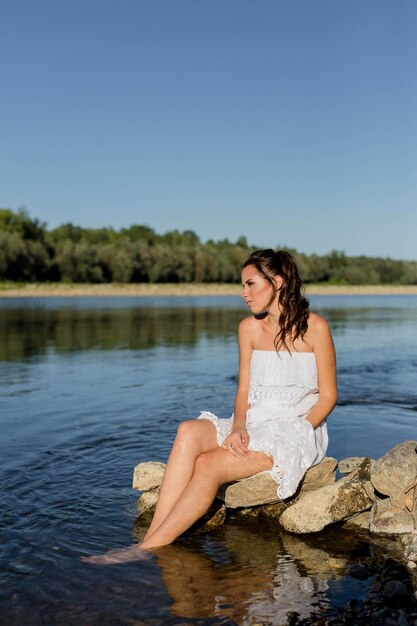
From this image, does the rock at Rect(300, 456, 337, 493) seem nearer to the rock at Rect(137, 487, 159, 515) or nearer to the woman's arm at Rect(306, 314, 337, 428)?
the woman's arm at Rect(306, 314, 337, 428)

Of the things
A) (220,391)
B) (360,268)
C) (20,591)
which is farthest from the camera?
(360,268)

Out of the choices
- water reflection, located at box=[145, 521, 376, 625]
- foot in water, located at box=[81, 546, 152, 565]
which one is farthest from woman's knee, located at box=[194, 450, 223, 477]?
foot in water, located at box=[81, 546, 152, 565]

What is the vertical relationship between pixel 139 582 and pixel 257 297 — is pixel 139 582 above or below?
below

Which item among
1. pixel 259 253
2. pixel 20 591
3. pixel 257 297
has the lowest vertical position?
pixel 20 591

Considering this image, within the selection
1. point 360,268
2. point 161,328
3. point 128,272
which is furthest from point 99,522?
point 360,268

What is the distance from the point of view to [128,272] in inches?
3745

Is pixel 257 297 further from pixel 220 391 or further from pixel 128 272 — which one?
pixel 128 272

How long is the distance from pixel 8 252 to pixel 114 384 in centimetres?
6970

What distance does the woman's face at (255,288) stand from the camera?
5.38m

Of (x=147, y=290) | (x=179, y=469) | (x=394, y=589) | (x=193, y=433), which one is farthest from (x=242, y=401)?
(x=147, y=290)

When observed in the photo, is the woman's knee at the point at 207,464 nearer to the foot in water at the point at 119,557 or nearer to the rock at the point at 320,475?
the foot in water at the point at 119,557

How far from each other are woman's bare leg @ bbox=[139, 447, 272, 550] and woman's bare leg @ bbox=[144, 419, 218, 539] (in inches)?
2.1

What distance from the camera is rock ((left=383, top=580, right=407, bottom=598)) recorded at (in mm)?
4113

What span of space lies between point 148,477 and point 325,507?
168 cm
